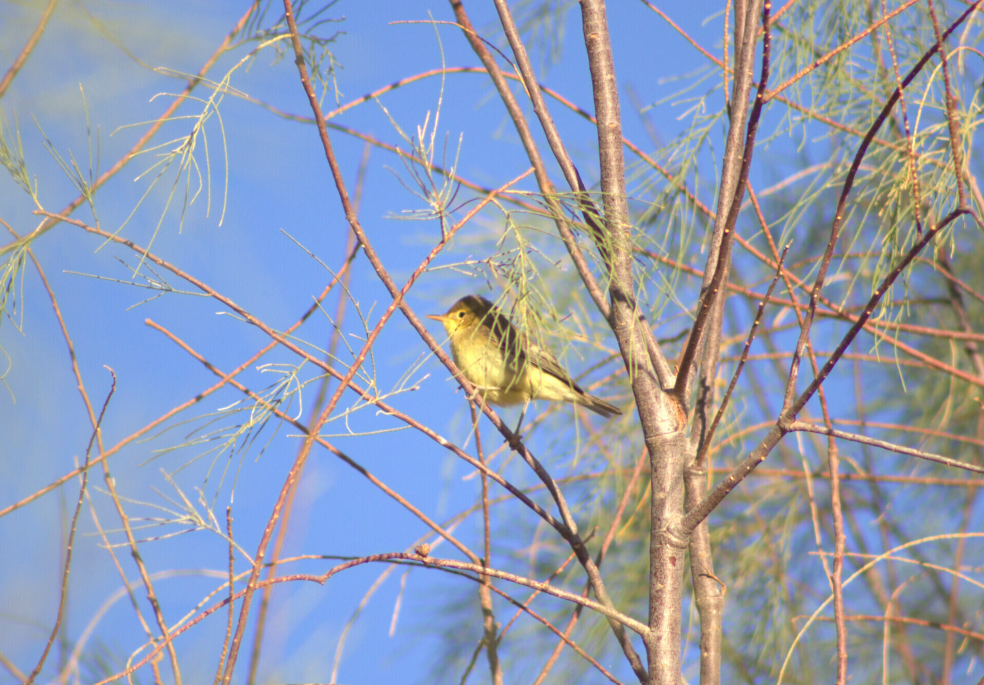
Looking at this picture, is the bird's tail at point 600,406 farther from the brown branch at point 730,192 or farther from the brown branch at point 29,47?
the brown branch at point 29,47

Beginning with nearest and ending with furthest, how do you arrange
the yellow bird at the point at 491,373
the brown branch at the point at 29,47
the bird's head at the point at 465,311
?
the brown branch at the point at 29,47 → the yellow bird at the point at 491,373 → the bird's head at the point at 465,311

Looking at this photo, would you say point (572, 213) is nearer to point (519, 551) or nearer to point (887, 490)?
point (519, 551)

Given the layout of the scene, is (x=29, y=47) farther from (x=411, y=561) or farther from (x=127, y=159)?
(x=411, y=561)

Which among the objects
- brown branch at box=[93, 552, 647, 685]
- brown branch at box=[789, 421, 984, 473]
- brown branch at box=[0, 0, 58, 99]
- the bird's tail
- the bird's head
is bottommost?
brown branch at box=[93, 552, 647, 685]

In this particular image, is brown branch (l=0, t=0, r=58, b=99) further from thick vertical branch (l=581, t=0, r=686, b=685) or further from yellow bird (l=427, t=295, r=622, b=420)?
yellow bird (l=427, t=295, r=622, b=420)

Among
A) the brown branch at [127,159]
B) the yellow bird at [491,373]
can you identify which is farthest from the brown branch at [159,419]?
the yellow bird at [491,373]

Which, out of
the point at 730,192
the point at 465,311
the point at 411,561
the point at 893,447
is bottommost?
the point at 411,561

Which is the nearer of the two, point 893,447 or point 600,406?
point 893,447

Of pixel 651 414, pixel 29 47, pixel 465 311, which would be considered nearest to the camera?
pixel 29 47

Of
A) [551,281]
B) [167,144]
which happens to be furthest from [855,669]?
[167,144]

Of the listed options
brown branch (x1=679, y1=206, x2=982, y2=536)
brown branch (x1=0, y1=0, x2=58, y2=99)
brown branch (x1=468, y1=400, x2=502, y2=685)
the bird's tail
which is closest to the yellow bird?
the bird's tail

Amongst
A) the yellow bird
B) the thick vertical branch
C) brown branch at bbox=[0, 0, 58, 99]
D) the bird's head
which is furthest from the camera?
the bird's head

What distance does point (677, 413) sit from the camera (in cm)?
140

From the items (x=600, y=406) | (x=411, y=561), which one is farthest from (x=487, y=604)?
(x=600, y=406)
